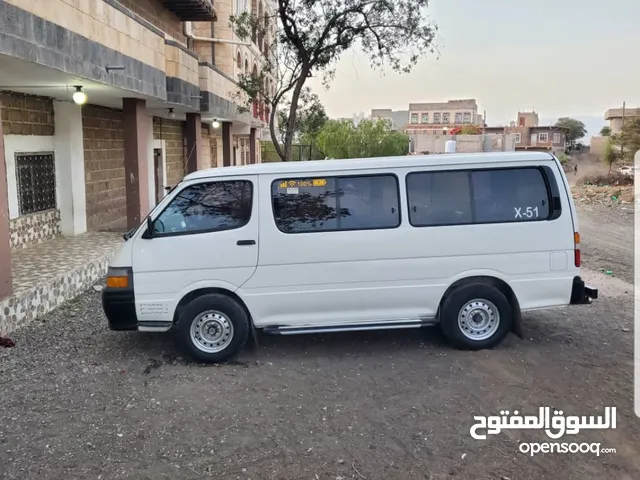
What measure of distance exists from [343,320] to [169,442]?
234cm

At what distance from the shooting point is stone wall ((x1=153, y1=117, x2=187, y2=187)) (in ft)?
58.5

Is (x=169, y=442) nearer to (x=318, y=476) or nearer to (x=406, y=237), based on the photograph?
(x=318, y=476)

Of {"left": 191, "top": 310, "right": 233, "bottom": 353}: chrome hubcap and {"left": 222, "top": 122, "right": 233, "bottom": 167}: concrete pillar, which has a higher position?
{"left": 222, "top": 122, "right": 233, "bottom": 167}: concrete pillar

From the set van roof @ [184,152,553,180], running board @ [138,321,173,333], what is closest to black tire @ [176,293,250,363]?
running board @ [138,321,173,333]

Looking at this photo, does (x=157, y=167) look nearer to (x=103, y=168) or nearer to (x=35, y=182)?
(x=103, y=168)

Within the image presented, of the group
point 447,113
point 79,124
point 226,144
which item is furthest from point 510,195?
point 447,113

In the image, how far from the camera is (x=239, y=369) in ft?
18.8

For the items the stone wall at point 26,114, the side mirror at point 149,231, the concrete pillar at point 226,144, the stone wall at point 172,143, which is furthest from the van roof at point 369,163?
the concrete pillar at point 226,144

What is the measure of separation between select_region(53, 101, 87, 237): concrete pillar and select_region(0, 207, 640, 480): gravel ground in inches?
211

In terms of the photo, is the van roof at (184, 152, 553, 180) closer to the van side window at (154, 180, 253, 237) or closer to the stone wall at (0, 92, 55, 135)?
→ the van side window at (154, 180, 253, 237)

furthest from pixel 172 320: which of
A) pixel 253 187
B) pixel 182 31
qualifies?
pixel 182 31

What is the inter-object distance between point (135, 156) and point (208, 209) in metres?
6.55

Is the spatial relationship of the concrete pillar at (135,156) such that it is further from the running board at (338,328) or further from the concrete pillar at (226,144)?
the concrete pillar at (226,144)

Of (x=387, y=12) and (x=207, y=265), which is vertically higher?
(x=387, y=12)
